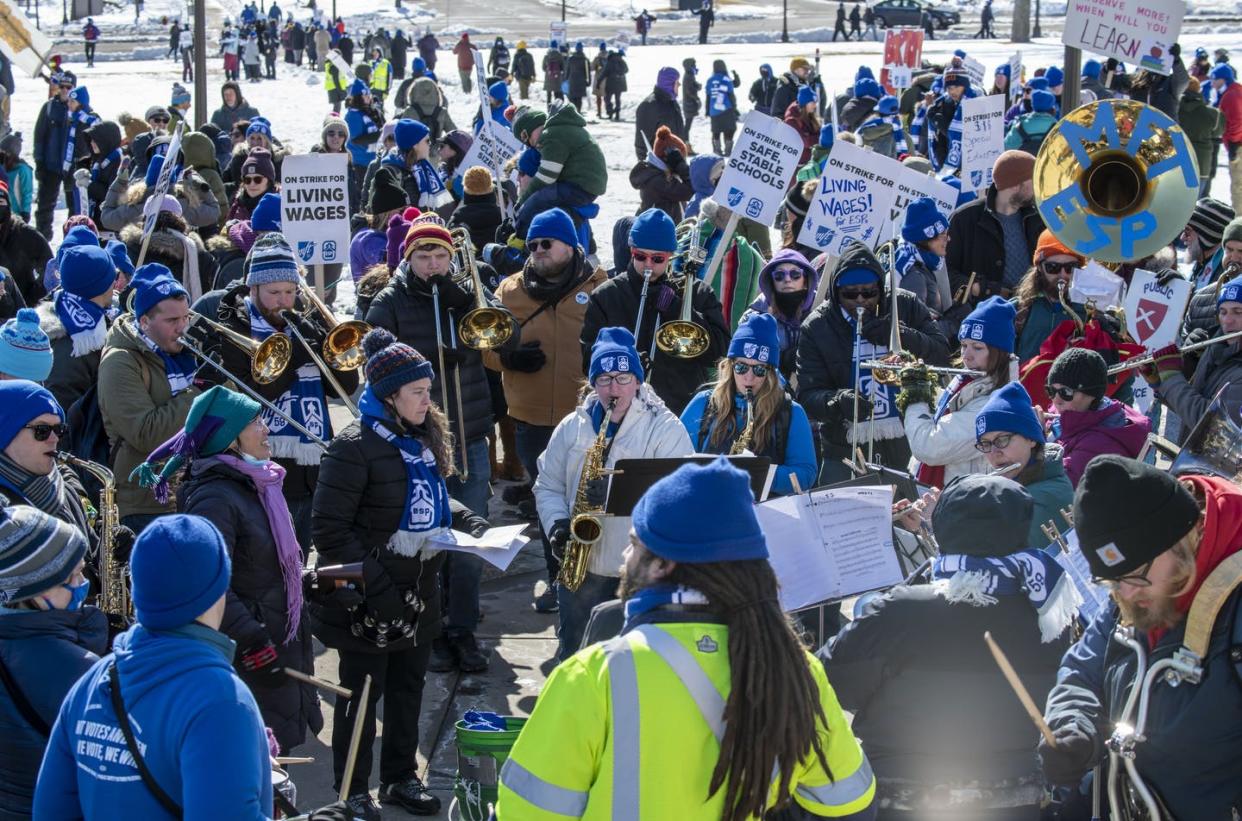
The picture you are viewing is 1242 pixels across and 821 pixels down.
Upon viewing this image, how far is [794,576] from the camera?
187 inches

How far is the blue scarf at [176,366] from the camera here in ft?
20.8

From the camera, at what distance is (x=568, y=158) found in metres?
10.2

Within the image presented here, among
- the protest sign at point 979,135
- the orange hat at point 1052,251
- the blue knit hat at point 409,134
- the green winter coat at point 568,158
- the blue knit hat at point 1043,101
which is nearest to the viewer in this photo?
the orange hat at point 1052,251

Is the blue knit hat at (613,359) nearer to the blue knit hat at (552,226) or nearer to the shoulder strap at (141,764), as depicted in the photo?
the blue knit hat at (552,226)

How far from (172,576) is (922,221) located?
6.24 metres

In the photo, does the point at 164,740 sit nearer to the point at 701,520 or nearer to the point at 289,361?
the point at 701,520

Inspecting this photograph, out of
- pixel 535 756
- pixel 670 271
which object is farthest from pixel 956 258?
pixel 535 756

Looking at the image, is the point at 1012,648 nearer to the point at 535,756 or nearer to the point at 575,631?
the point at 535,756

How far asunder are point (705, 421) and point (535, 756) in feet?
11.9

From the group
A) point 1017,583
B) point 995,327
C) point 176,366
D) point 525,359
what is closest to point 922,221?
point 995,327

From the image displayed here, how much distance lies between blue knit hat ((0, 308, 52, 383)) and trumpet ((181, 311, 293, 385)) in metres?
0.64

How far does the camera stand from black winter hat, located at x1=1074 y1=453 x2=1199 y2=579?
3.41 meters

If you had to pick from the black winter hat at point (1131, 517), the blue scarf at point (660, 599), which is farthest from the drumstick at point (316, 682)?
the black winter hat at point (1131, 517)

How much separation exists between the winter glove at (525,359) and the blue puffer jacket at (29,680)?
162 inches
